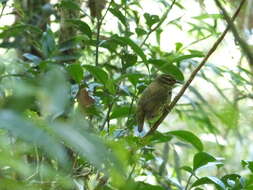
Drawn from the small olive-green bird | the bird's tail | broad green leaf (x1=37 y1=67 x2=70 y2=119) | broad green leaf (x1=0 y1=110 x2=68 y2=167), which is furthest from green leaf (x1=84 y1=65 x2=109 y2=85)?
broad green leaf (x1=0 y1=110 x2=68 y2=167)

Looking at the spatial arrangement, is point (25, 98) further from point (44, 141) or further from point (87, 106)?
point (87, 106)

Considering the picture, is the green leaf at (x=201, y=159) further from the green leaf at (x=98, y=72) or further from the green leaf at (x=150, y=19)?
the green leaf at (x=150, y=19)

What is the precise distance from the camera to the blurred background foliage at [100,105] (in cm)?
74

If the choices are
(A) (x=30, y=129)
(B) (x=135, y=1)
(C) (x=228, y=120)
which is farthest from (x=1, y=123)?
(B) (x=135, y=1)

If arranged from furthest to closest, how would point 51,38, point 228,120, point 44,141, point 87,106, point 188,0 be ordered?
point 188,0
point 51,38
point 87,106
point 228,120
point 44,141

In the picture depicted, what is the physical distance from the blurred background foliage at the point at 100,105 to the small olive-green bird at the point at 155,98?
17 centimetres

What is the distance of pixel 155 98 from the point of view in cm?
322

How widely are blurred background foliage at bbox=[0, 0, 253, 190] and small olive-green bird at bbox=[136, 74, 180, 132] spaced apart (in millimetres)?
174

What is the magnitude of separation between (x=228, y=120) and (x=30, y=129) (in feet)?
2.39

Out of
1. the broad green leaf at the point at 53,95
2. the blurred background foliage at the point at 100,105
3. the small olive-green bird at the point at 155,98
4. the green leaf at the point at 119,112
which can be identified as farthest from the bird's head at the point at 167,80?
the broad green leaf at the point at 53,95

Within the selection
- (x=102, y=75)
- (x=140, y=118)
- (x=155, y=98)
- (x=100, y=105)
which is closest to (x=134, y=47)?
(x=102, y=75)

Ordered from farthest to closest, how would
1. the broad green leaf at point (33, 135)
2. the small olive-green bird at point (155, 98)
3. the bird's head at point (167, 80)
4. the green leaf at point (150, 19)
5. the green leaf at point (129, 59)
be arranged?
the bird's head at point (167, 80) < the small olive-green bird at point (155, 98) < the green leaf at point (150, 19) < the green leaf at point (129, 59) < the broad green leaf at point (33, 135)

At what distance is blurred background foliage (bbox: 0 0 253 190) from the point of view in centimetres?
74

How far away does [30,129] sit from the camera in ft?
2.22
